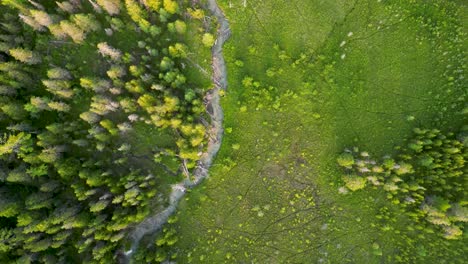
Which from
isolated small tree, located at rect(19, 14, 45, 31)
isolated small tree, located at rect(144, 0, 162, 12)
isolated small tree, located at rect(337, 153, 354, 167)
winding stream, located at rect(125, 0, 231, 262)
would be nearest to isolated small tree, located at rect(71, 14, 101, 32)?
isolated small tree, located at rect(19, 14, 45, 31)

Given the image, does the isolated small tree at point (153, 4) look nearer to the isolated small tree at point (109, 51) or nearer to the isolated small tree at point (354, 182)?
the isolated small tree at point (109, 51)

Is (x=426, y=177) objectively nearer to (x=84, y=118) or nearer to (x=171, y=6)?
(x=171, y=6)

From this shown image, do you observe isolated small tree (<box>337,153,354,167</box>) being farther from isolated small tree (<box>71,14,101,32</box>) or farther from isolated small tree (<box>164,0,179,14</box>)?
isolated small tree (<box>71,14,101,32</box>)

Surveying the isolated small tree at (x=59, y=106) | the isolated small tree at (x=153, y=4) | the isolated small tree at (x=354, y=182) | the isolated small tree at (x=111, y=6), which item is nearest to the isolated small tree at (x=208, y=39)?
the isolated small tree at (x=153, y=4)

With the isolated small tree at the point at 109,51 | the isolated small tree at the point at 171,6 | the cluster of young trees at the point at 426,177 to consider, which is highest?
the isolated small tree at the point at 171,6

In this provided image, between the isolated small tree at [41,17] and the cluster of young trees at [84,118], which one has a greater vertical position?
the isolated small tree at [41,17]

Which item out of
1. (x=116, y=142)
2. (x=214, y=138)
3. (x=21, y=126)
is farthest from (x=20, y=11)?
(x=214, y=138)

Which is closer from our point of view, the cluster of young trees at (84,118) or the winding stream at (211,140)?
the cluster of young trees at (84,118)
